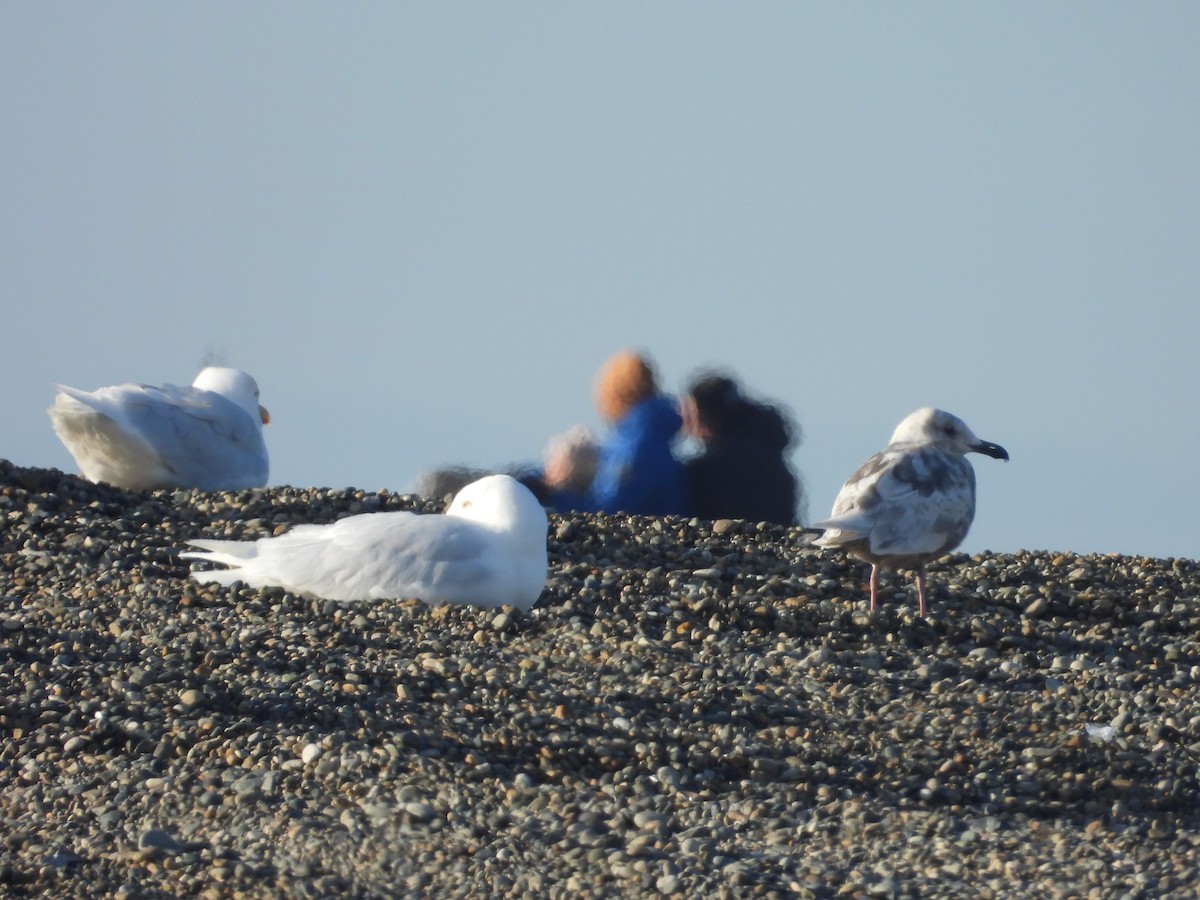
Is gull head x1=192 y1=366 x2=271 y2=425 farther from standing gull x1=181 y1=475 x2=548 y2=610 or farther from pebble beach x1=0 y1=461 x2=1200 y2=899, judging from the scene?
standing gull x1=181 y1=475 x2=548 y2=610

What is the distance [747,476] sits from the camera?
12.3 meters

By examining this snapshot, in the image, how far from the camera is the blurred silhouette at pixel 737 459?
12.2 metres

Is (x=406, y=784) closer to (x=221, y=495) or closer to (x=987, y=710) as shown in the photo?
(x=987, y=710)

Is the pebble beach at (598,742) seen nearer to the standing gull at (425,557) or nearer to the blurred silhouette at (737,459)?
the standing gull at (425,557)

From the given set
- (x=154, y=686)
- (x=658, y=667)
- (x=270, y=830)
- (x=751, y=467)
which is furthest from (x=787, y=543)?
(x=270, y=830)

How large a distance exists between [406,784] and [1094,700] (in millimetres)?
2810

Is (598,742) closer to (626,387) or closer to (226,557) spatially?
(226,557)

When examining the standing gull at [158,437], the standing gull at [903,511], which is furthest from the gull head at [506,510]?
the standing gull at [158,437]

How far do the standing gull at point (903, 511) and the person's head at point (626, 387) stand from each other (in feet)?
11.9

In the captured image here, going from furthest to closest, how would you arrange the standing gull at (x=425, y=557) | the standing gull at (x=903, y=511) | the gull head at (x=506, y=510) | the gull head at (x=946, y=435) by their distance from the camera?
the gull head at (x=946, y=435) → the standing gull at (x=903, y=511) → the gull head at (x=506, y=510) → the standing gull at (x=425, y=557)

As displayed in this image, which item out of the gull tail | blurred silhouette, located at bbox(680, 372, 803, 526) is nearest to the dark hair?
blurred silhouette, located at bbox(680, 372, 803, 526)

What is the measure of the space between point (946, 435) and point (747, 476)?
3.01 metres

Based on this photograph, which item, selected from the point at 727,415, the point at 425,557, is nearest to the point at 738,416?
the point at 727,415

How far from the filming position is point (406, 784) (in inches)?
227
